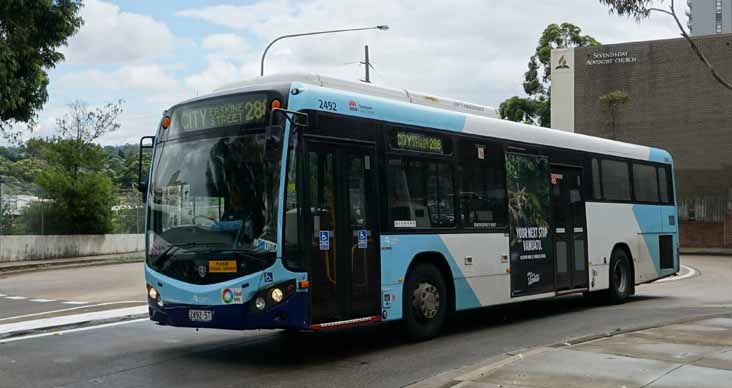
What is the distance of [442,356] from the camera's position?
Result: 10.4m

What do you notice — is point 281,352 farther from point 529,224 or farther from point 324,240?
point 529,224

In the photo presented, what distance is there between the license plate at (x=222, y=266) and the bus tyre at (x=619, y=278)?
382 inches

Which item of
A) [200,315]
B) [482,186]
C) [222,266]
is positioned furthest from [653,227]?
[200,315]

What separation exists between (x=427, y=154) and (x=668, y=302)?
27.0 ft

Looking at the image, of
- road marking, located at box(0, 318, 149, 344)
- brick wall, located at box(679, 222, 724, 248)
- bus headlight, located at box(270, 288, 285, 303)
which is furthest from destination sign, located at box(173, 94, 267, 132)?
brick wall, located at box(679, 222, 724, 248)

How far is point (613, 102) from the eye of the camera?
51656 millimetres

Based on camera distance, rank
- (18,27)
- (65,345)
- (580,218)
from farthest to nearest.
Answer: (18,27)
(580,218)
(65,345)

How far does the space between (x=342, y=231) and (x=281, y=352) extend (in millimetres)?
1948

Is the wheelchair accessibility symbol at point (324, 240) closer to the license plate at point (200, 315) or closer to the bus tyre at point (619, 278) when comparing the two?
the license plate at point (200, 315)

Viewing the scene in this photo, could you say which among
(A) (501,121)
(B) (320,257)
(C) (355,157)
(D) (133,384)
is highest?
(A) (501,121)

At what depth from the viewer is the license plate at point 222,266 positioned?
9.47 meters

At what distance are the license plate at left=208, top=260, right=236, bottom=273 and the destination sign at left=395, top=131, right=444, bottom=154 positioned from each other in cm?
302

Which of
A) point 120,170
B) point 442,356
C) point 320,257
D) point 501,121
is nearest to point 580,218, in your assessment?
point 501,121

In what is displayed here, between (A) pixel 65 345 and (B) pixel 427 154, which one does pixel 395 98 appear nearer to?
(B) pixel 427 154
